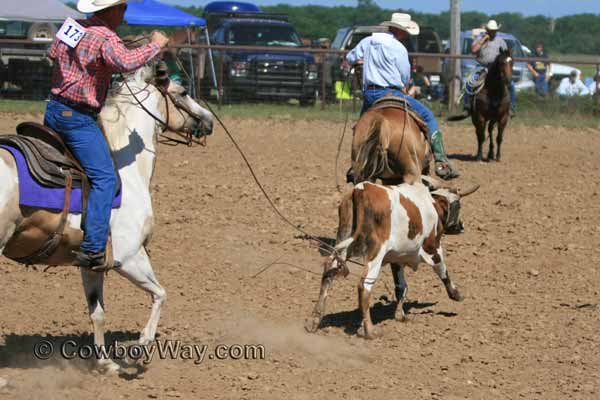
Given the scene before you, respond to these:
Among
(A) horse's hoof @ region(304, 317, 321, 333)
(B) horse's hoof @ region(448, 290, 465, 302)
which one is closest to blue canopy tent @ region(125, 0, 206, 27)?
(B) horse's hoof @ region(448, 290, 465, 302)

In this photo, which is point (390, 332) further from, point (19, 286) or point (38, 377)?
point (19, 286)

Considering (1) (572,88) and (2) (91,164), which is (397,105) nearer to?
(2) (91,164)

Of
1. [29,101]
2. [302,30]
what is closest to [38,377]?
[29,101]

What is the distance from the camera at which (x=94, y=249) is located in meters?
6.30

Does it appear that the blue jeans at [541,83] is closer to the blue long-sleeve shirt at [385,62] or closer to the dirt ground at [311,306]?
the dirt ground at [311,306]

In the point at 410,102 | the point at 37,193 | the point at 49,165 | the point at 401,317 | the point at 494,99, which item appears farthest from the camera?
the point at 494,99

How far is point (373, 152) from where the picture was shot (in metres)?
A: 9.10

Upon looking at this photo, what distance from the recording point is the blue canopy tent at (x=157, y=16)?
83.8 ft

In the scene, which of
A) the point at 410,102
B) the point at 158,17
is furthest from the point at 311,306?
the point at 158,17

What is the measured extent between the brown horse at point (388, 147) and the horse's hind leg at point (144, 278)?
2.98 meters

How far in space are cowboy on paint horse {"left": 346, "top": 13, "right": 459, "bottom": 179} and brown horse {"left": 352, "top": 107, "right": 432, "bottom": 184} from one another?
0.64 feet

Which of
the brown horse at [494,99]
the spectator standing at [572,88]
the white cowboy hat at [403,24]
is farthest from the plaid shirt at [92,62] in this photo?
the spectator standing at [572,88]

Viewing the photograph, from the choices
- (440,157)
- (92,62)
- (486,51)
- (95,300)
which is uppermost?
(92,62)

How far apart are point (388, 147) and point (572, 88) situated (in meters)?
17.8
